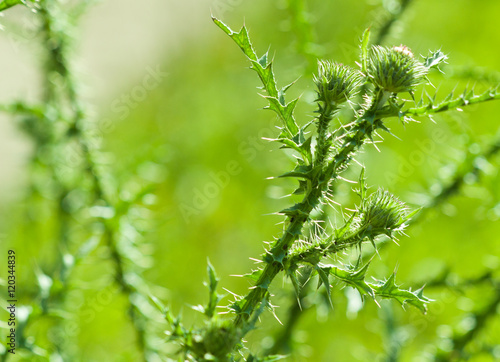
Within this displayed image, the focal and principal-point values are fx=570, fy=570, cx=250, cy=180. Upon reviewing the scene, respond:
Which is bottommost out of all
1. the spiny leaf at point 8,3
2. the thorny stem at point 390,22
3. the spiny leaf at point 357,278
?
the spiny leaf at point 357,278

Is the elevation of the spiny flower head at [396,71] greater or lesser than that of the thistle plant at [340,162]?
greater

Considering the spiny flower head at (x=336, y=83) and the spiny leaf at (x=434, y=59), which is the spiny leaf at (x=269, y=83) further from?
the spiny leaf at (x=434, y=59)

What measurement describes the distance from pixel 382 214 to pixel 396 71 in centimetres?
37

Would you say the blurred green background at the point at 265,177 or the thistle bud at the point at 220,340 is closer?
the thistle bud at the point at 220,340

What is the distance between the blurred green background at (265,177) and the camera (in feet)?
8.76

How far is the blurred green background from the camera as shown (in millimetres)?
2669

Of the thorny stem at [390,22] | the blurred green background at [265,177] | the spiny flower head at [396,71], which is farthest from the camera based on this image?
the blurred green background at [265,177]

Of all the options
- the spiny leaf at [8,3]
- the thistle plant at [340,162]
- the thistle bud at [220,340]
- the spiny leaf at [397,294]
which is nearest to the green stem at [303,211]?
the thistle plant at [340,162]

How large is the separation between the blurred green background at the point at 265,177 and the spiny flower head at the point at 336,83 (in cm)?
83

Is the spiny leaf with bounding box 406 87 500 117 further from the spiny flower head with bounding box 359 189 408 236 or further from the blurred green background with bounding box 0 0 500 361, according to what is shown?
the blurred green background with bounding box 0 0 500 361

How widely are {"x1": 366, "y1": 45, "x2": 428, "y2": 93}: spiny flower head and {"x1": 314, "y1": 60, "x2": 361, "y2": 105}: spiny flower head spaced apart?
0.18ft

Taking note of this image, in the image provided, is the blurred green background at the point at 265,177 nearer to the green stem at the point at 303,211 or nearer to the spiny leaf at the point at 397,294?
the spiny leaf at the point at 397,294

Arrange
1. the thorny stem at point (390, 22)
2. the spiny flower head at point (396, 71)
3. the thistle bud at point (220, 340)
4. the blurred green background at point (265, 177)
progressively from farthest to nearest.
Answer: the blurred green background at point (265, 177), the thorny stem at point (390, 22), the spiny flower head at point (396, 71), the thistle bud at point (220, 340)

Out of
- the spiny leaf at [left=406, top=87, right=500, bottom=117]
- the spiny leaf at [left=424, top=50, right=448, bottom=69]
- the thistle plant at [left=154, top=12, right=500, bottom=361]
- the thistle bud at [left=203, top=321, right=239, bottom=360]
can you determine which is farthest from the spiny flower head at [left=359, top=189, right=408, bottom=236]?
the thistle bud at [left=203, top=321, right=239, bottom=360]
